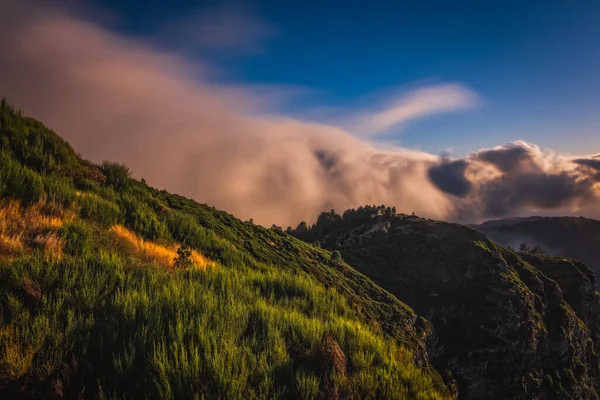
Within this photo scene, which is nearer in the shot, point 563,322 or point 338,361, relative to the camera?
point 338,361

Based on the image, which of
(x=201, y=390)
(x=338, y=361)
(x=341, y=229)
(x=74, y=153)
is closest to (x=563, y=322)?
(x=341, y=229)

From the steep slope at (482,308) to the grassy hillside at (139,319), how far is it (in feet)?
51.7

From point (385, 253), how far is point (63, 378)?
26.9 meters

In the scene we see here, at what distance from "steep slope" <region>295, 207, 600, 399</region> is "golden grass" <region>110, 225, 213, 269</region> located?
16.0 metres

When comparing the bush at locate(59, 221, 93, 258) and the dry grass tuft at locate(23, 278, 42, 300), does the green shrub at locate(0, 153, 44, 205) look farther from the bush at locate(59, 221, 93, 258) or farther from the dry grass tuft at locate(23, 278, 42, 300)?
the dry grass tuft at locate(23, 278, 42, 300)

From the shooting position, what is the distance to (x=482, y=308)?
2350 cm

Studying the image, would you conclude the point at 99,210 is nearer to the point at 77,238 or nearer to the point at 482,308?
the point at 77,238

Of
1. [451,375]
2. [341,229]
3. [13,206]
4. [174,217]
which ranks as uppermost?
[341,229]

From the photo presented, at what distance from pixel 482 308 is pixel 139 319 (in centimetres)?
2491

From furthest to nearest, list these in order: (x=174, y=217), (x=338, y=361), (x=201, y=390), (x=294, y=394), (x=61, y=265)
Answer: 1. (x=174, y=217)
2. (x=61, y=265)
3. (x=338, y=361)
4. (x=294, y=394)
5. (x=201, y=390)

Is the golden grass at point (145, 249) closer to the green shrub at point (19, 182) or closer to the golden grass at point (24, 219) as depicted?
the golden grass at point (24, 219)

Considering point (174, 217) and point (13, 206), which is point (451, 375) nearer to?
point (174, 217)

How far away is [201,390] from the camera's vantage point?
12.1ft

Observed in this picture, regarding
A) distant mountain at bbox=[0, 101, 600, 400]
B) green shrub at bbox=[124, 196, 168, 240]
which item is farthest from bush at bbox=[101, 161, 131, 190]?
green shrub at bbox=[124, 196, 168, 240]
